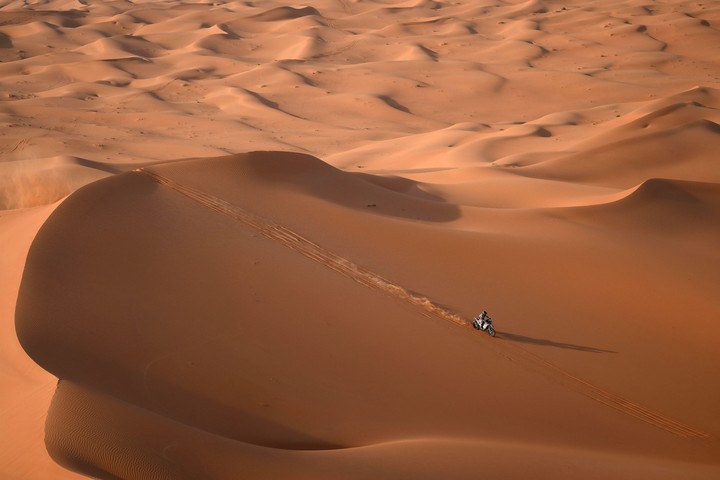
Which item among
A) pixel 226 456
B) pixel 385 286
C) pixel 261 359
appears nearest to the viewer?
pixel 226 456

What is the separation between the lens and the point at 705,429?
448cm

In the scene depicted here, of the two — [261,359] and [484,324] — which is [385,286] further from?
[261,359]

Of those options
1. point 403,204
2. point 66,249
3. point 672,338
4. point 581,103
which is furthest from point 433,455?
point 581,103

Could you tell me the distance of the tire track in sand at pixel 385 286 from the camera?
4.56 m

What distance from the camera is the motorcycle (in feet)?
17.3

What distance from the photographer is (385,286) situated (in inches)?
230

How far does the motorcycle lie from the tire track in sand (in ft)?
0.34

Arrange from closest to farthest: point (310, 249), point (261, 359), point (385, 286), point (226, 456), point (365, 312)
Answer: point (226, 456), point (261, 359), point (365, 312), point (385, 286), point (310, 249)

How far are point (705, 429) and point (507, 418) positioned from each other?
138 cm

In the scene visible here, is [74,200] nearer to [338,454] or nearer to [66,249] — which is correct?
[66,249]

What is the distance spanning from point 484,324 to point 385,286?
97 cm

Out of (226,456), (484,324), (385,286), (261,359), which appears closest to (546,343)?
(484,324)

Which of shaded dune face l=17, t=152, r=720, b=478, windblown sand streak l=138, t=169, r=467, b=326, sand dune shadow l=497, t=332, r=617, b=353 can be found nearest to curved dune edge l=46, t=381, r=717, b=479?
shaded dune face l=17, t=152, r=720, b=478

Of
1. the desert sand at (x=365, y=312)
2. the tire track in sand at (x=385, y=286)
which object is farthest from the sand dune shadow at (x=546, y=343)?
the tire track in sand at (x=385, y=286)
